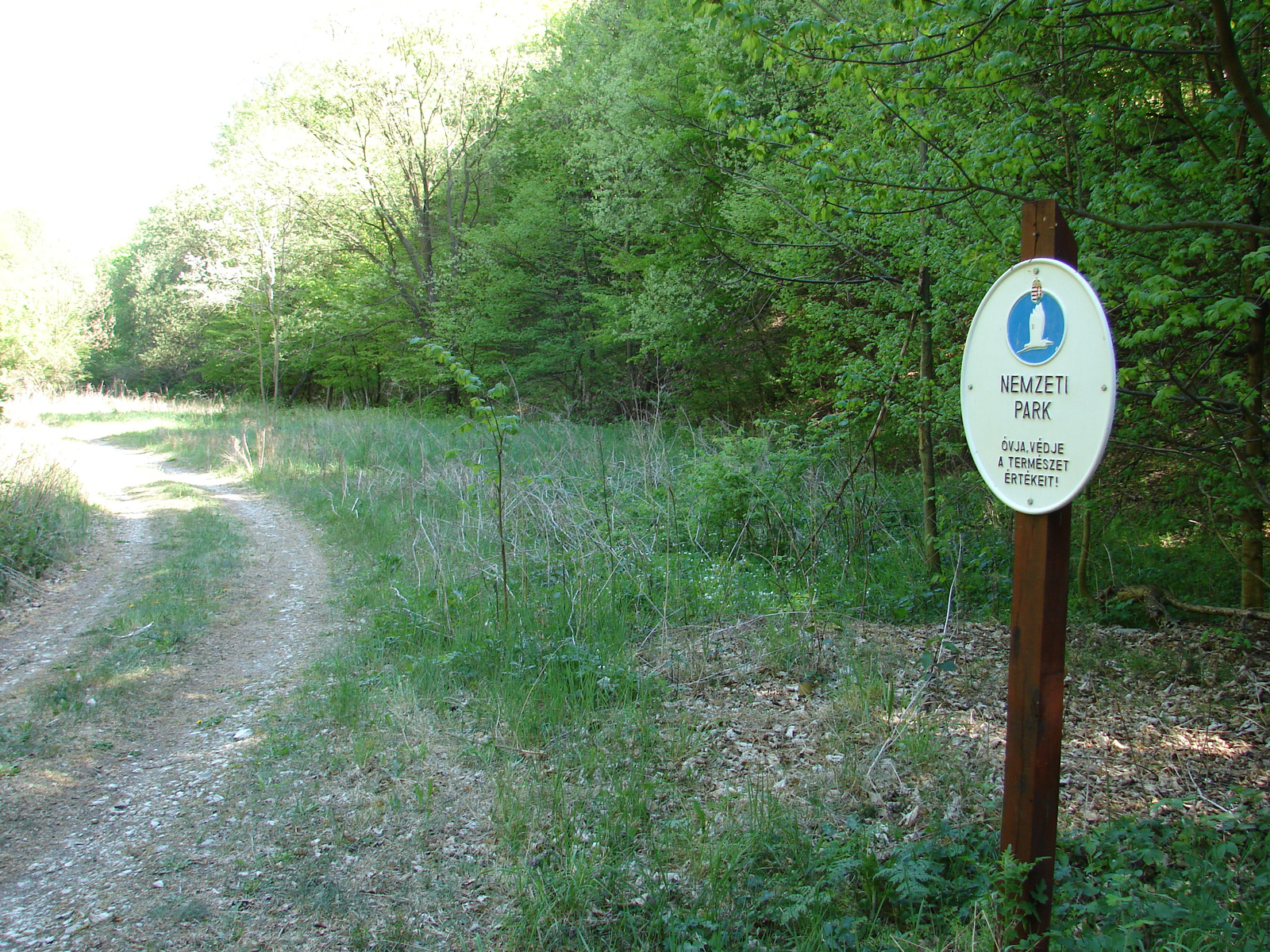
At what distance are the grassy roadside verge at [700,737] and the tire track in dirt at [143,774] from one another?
1.39 ft

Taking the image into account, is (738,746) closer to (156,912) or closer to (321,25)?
(156,912)

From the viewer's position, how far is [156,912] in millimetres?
3271

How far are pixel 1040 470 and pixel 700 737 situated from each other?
2.66 meters

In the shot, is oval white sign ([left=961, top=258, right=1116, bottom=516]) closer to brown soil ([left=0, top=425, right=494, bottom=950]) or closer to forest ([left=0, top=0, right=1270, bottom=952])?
forest ([left=0, top=0, right=1270, bottom=952])

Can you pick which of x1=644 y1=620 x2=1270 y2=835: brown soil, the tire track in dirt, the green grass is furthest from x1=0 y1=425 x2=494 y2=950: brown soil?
x1=644 y1=620 x2=1270 y2=835: brown soil

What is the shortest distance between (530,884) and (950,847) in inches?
67.1

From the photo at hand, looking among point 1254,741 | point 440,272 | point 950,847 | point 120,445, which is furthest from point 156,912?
point 440,272

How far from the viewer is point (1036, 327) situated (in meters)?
2.43

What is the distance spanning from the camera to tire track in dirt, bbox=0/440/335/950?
3316mm

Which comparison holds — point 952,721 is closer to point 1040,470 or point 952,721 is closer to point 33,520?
point 1040,470

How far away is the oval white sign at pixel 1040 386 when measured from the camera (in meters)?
2.27

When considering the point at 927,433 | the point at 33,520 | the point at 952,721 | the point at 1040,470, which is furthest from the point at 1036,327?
the point at 33,520

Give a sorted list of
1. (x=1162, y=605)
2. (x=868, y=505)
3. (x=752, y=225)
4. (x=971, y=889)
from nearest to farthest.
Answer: (x=971, y=889) → (x=1162, y=605) → (x=868, y=505) → (x=752, y=225)

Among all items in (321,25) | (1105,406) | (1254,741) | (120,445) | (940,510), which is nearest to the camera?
(1105,406)
